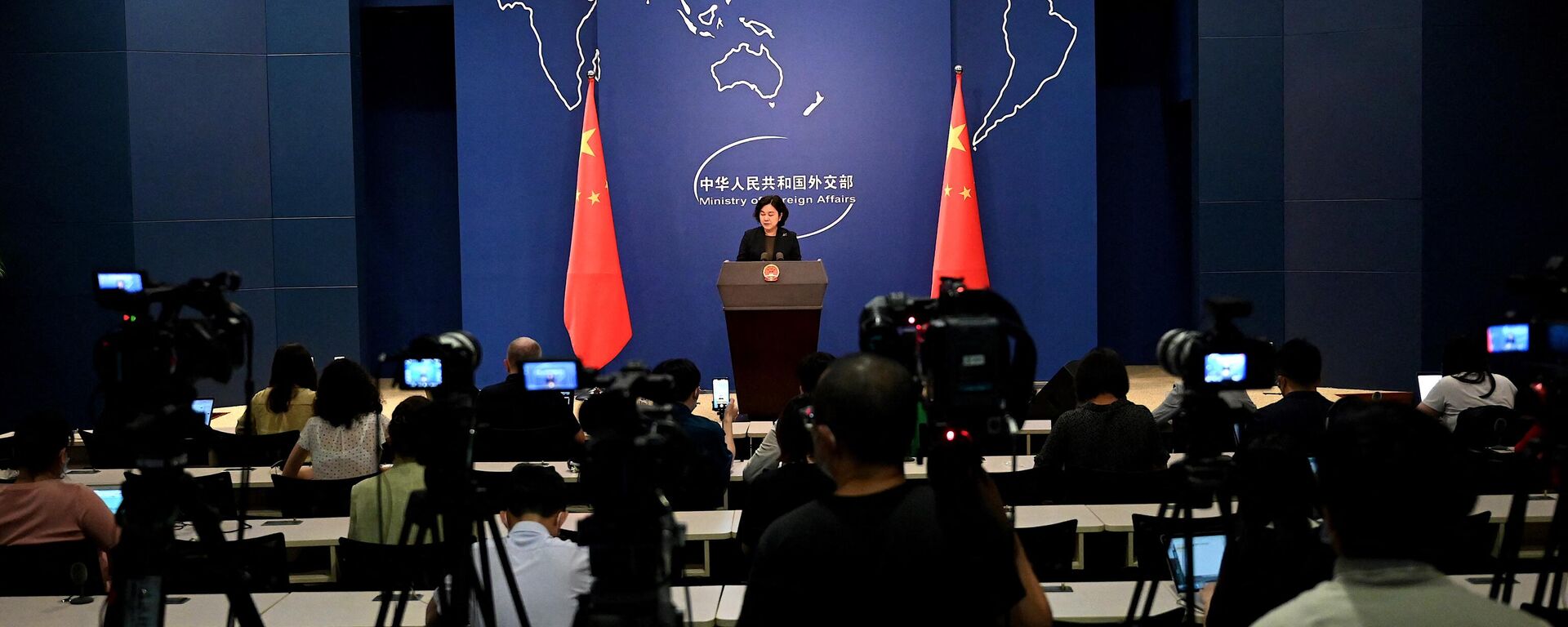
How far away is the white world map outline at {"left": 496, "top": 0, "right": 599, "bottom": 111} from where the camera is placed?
9.39m

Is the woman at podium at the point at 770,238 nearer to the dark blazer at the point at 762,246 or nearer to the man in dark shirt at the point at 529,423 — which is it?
the dark blazer at the point at 762,246

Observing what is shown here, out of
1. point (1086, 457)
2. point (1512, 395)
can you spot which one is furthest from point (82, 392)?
point (1512, 395)

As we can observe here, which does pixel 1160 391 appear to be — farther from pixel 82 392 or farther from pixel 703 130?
pixel 82 392

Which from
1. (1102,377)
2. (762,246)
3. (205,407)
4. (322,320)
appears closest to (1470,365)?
(1102,377)

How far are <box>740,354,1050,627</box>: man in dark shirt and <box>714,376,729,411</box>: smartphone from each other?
3.84 m

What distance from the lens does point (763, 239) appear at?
787cm

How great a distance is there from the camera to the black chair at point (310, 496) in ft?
14.4

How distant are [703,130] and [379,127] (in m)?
2.85

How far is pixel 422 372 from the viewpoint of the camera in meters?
2.57

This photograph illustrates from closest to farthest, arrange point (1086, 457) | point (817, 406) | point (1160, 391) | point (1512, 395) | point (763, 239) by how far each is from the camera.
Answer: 1. point (817, 406)
2. point (1086, 457)
3. point (1512, 395)
4. point (763, 239)
5. point (1160, 391)

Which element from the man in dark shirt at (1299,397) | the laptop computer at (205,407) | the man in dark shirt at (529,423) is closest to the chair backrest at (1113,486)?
the man in dark shirt at (1299,397)

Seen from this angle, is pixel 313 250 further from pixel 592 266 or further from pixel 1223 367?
Answer: pixel 1223 367

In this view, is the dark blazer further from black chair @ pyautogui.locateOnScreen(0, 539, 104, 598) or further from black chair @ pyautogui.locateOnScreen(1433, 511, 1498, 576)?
black chair @ pyautogui.locateOnScreen(0, 539, 104, 598)

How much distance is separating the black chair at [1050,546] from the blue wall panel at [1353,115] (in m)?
6.10
